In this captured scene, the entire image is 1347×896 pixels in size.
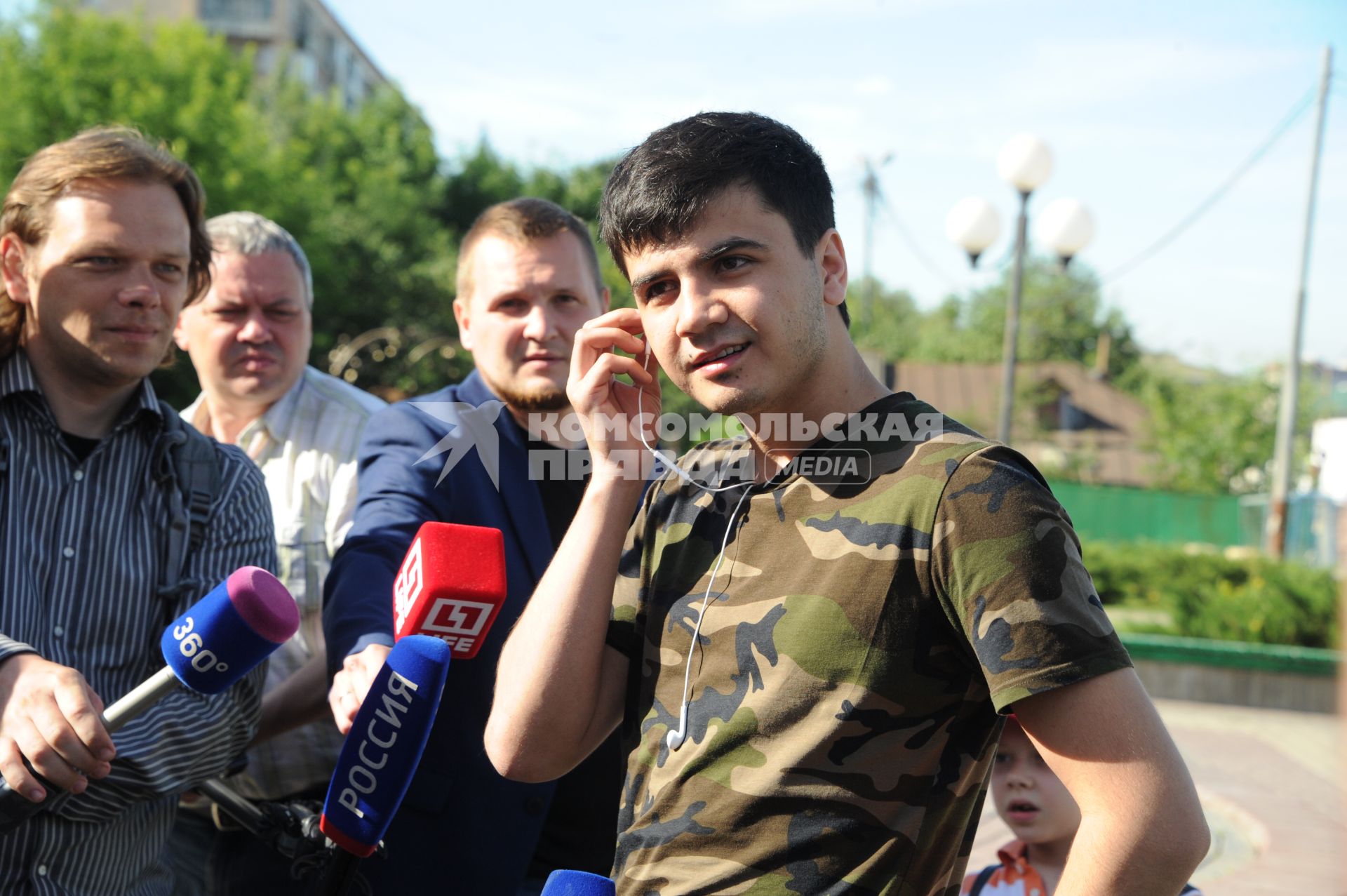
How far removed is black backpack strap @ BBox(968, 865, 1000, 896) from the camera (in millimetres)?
3414

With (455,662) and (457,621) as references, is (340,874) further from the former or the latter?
(455,662)

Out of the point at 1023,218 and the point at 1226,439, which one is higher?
the point at 1023,218

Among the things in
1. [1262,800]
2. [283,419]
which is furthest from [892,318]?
[283,419]

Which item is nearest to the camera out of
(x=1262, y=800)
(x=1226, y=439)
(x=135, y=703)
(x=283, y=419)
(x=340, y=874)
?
(x=135, y=703)

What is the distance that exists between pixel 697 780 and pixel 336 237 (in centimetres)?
2817

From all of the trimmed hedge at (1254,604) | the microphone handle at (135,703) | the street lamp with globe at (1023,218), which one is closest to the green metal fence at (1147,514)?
the trimmed hedge at (1254,604)

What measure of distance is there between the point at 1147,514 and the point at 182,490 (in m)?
26.2

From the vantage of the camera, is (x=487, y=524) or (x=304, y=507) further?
(x=304, y=507)

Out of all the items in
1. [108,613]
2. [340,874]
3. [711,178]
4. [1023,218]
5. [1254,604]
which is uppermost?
[1023,218]

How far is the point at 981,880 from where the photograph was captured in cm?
344

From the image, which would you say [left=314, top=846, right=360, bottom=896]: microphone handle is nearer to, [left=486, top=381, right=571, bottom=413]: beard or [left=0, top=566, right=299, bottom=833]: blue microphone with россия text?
[left=0, top=566, right=299, bottom=833]: blue microphone with россия text

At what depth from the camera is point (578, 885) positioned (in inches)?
72.1

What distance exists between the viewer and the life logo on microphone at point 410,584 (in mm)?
2145

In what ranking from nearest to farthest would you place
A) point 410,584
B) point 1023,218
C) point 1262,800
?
point 410,584, point 1262,800, point 1023,218
